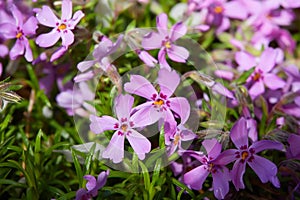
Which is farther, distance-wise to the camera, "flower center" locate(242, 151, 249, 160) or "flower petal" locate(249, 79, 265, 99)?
"flower petal" locate(249, 79, 265, 99)

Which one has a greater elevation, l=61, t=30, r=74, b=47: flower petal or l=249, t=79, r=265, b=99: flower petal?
l=61, t=30, r=74, b=47: flower petal

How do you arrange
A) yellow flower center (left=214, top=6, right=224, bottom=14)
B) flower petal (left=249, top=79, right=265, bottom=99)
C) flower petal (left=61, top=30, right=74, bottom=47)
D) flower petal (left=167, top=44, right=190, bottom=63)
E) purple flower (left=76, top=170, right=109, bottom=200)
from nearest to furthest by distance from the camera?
purple flower (left=76, top=170, right=109, bottom=200) < flower petal (left=61, top=30, right=74, bottom=47) < flower petal (left=167, top=44, right=190, bottom=63) < flower petal (left=249, top=79, right=265, bottom=99) < yellow flower center (left=214, top=6, right=224, bottom=14)

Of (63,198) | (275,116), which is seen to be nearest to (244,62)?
(275,116)

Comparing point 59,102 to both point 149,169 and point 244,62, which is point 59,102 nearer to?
point 149,169

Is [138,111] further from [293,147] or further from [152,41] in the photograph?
[293,147]

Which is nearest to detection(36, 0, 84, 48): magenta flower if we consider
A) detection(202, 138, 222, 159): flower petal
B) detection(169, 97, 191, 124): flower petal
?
detection(169, 97, 191, 124): flower petal

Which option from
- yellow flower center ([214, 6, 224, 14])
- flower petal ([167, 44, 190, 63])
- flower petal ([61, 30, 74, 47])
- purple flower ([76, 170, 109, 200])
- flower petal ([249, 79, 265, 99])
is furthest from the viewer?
yellow flower center ([214, 6, 224, 14])

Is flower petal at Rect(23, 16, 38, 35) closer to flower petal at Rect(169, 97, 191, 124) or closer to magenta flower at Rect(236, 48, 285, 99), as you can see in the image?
flower petal at Rect(169, 97, 191, 124)

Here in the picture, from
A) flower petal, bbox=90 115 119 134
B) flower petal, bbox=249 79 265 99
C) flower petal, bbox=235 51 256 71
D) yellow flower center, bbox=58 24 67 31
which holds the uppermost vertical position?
yellow flower center, bbox=58 24 67 31
